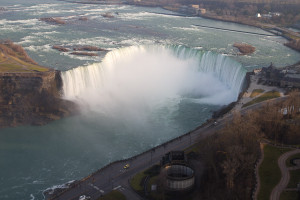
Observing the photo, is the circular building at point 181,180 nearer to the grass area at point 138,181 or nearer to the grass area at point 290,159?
the grass area at point 138,181

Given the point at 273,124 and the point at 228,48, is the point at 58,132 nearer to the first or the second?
the point at 273,124

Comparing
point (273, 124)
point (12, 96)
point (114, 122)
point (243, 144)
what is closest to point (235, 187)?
point (243, 144)

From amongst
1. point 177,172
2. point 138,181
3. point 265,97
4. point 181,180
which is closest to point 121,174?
point 138,181

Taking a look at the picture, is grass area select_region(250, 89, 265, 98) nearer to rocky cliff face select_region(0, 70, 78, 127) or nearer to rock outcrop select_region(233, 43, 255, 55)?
rock outcrop select_region(233, 43, 255, 55)

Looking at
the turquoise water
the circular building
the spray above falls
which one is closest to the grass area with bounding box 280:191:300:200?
the circular building

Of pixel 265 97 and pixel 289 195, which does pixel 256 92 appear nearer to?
pixel 265 97

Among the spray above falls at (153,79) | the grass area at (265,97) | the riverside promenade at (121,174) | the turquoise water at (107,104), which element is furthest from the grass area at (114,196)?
the grass area at (265,97)
